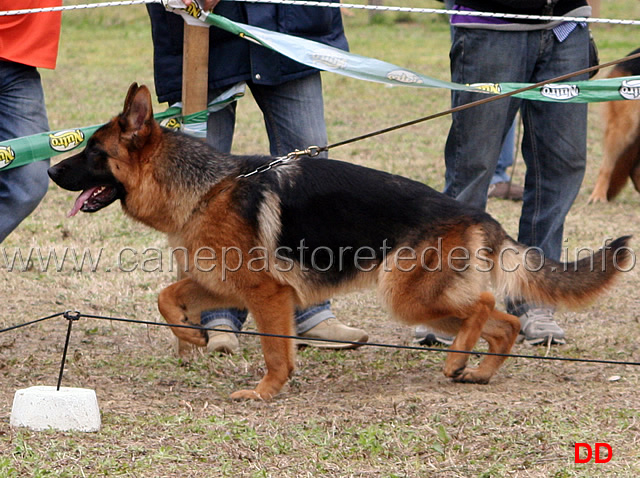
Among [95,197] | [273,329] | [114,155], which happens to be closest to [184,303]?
[273,329]

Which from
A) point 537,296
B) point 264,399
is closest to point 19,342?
point 264,399

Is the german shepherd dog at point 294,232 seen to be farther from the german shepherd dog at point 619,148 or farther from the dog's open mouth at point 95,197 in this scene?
the german shepherd dog at point 619,148

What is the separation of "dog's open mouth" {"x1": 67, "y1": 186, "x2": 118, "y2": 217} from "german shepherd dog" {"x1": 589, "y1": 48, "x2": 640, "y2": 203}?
17.8 feet

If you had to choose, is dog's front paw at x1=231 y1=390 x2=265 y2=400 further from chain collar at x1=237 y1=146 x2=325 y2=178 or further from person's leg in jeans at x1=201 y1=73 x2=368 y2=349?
chain collar at x1=237 y1=146 x2=325 y2=178

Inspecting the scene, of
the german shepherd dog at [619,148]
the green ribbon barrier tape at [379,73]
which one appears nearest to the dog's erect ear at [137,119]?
the green ribbon barrier tape at [379,73]

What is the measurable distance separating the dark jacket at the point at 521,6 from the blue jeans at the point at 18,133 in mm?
2309

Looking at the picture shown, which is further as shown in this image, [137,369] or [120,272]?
[120,272]

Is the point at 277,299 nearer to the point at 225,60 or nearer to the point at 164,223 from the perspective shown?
the point at 164,223

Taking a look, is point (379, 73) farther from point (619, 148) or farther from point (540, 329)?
point (619, 148)

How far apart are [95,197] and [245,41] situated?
1.19 metres

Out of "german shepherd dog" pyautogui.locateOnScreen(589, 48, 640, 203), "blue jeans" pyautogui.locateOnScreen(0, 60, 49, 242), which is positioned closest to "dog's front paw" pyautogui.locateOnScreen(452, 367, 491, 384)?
"blue jeans" pyautogui.locateOnScreen(0, 60, 49, 242)

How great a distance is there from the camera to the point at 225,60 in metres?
4.34

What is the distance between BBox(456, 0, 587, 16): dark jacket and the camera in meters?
4.25

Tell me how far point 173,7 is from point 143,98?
0.64 m
